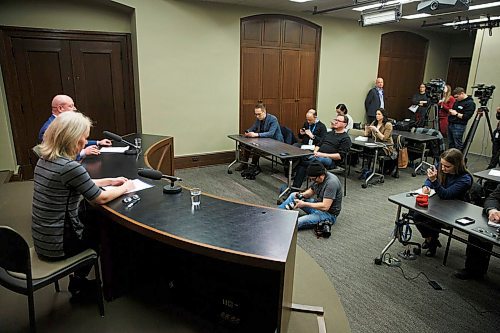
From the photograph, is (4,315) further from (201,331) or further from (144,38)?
(144,38)

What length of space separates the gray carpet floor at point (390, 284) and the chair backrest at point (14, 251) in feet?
6.66

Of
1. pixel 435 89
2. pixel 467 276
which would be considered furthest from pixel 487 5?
pixel 467 276

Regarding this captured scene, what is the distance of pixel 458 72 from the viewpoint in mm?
9586

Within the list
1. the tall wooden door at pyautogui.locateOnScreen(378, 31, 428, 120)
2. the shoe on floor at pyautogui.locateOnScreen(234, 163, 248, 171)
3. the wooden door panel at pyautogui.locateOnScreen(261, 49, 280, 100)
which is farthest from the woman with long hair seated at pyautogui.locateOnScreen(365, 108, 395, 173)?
the tall wooden door at pyautogui.locateOnScreen(378, 31, 428, 120)

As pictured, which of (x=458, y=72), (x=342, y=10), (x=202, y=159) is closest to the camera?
(x=202, y=159)

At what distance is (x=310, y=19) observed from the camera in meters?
6.66

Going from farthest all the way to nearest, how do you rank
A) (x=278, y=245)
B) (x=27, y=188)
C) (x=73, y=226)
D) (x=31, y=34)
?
1. (x=31, y=34)
2. (x=27, y=188)
3. (x=73, y=226)
4. (x=278, y=245)

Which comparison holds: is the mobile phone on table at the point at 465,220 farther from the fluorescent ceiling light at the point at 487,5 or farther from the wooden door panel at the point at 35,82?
the wooden door panel at the point at 35,82

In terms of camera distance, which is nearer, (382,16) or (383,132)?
(382,16)

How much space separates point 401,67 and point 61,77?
7768 mm

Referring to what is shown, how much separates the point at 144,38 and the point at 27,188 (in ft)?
9.01

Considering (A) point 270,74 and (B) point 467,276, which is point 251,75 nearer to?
(A) point 270,74

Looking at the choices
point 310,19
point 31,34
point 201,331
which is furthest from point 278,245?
point 310,19

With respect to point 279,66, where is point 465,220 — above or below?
below
